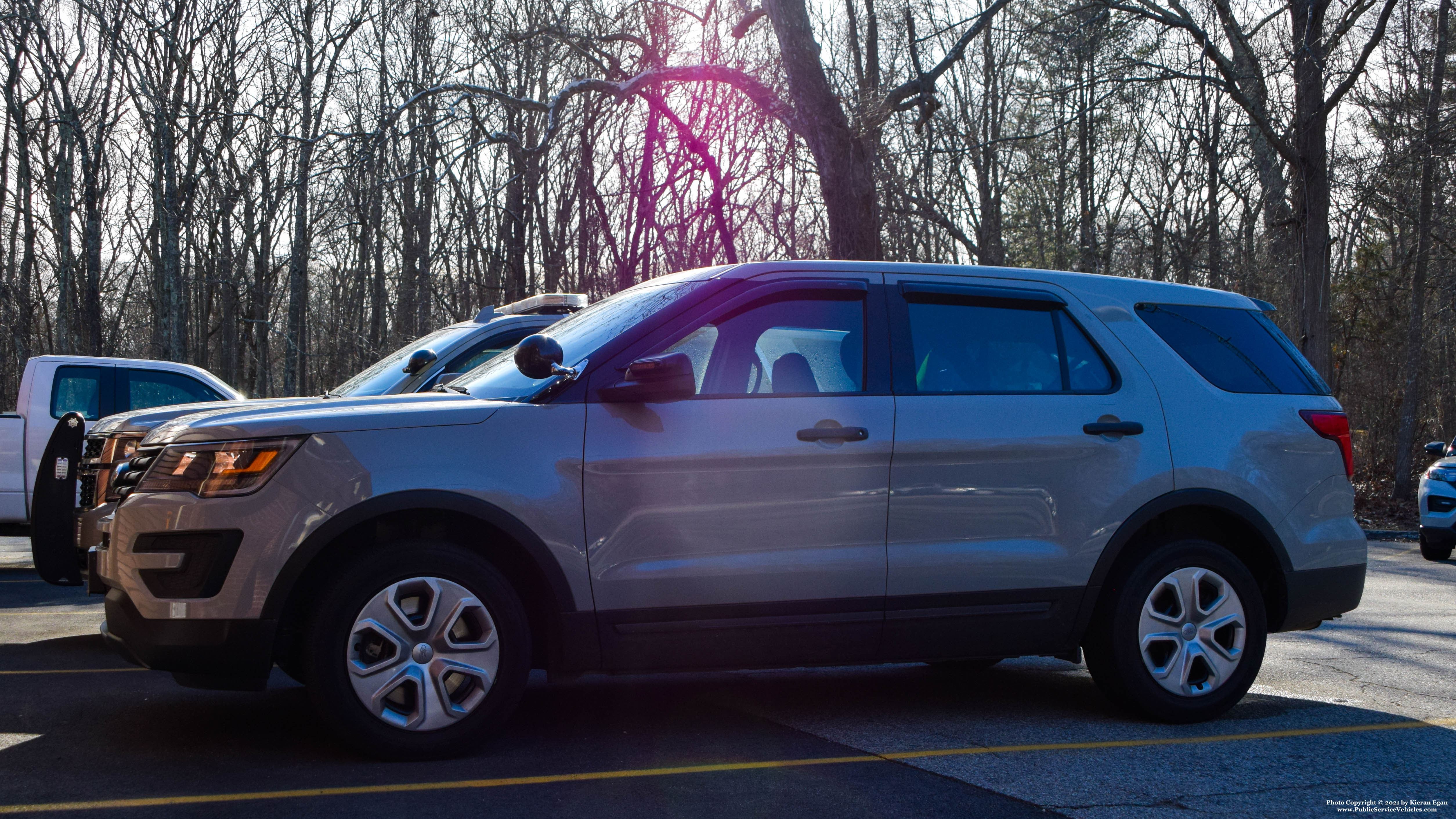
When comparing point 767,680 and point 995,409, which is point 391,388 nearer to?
point 767,680

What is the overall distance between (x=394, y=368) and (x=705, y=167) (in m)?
8.13

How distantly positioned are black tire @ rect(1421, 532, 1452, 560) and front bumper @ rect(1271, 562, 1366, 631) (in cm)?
928

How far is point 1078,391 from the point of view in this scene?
5.36 meters

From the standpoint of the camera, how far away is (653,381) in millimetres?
4617

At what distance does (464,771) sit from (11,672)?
10.9 ft

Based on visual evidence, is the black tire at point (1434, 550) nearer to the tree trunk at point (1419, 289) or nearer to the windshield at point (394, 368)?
the tree trunk at point (1419, 289)

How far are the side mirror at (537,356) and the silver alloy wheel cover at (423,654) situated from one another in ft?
2.72

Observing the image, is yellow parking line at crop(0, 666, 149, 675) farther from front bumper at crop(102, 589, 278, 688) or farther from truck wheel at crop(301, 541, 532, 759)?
truck wheel at crop(301, 541, 532, 759)

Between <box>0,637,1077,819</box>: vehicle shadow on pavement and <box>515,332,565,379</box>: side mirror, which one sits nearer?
<box>0,637,1077,819</box>: vehicle shadow on pavement

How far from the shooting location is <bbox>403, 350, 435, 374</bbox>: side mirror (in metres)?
8.11

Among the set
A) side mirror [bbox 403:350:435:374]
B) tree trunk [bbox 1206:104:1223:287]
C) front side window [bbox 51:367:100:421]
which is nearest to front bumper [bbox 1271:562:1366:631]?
side mirror [bbox 403:350:435:374]

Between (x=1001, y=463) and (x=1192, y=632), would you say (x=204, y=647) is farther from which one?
(x=1192, y=632)

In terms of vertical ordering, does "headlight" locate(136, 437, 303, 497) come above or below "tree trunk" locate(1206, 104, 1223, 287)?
below

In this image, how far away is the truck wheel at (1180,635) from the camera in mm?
5285
